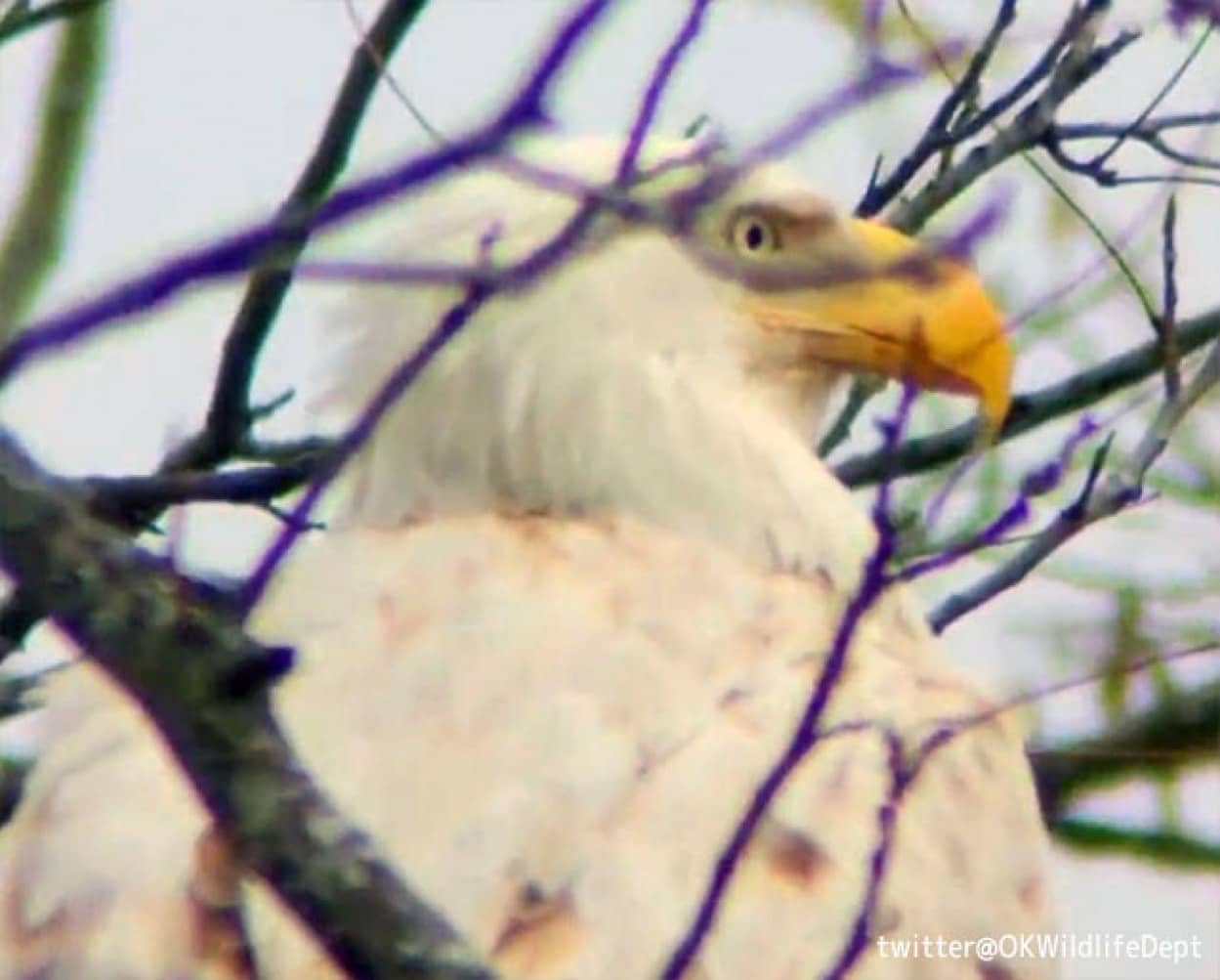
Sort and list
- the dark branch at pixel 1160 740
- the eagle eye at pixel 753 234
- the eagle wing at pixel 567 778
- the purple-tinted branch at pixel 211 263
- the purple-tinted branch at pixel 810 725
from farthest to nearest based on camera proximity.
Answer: the eagle eye at pixel 753 234 → the eagle wing at pixel 567 778 → the dark branch at pixel 1160 740 → the purple-tinted branch at pixel 810 725 → the purple-tinted branch at pixel 211 263

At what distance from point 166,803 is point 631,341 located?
1475 mm

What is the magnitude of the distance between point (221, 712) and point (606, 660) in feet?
5.90

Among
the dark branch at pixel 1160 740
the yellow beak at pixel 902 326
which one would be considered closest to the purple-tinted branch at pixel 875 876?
the dark branch at pixel 1160 740

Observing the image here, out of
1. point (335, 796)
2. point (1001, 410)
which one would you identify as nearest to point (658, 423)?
point (1001, 410)

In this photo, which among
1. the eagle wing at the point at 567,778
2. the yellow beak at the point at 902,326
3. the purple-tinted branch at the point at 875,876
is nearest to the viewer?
the purple-tinted branch at the point at 875,876

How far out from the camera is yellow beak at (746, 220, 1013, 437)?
4156 millimetres

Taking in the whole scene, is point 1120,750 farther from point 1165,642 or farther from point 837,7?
point 837,7

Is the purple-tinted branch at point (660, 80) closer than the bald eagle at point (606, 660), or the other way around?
the purple-tinted branch at point (660, 80)

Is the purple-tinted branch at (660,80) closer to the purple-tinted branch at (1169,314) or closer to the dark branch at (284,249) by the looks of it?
the dark branch at (284,249)

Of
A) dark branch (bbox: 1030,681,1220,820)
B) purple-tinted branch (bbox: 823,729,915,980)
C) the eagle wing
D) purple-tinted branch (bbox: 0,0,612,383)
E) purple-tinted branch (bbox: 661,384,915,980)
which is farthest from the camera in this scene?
the eagle wing

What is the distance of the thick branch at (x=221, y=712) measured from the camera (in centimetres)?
168

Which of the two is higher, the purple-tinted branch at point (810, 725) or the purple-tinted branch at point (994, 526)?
the purple-tinted branch at point (994, 526)

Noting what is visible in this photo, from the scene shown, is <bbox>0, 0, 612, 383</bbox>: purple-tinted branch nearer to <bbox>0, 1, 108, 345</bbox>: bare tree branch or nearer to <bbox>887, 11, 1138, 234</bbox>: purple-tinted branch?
<bbox>0, 1, 108, 345</bbox>: bare tree branch

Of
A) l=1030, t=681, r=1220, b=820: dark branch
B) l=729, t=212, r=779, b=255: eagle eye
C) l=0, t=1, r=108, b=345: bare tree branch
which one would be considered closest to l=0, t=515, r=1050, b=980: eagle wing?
l=1030, t=681, r=1220, b=820: dark branch
